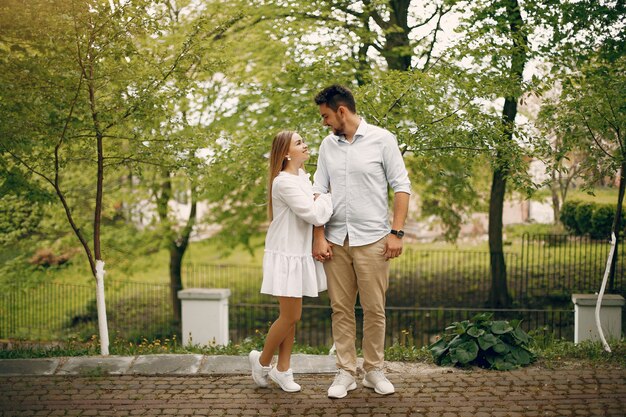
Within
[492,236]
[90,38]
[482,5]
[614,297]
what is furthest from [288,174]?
[492,236]

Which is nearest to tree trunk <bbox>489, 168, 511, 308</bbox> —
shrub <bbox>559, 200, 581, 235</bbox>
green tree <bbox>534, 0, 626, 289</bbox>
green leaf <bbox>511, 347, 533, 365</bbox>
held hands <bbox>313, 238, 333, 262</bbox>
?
Answer: shrub <bbox>559, 200, 581, 235</bbox>

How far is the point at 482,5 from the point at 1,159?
7989 millimetres

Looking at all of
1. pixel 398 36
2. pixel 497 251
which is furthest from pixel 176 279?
pixel 398 36

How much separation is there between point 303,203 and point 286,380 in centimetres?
Result: 138

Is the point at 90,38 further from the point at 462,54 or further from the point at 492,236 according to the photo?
the point at 492,236

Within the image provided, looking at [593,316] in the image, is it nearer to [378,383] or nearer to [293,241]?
[378,383]

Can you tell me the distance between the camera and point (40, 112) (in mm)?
6707

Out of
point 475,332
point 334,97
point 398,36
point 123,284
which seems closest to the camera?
point 334,97

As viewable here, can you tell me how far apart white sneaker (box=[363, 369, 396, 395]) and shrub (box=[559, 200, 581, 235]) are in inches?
406

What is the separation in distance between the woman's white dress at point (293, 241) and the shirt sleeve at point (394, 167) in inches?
18.5

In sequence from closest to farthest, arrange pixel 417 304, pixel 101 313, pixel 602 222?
pixel 101 313, pixel 602 222, pixel 417 304

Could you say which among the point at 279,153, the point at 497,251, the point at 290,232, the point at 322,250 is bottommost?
the point at 497,251

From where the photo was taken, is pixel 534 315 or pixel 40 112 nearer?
pixel 40 112

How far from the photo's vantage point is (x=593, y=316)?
306 inches
